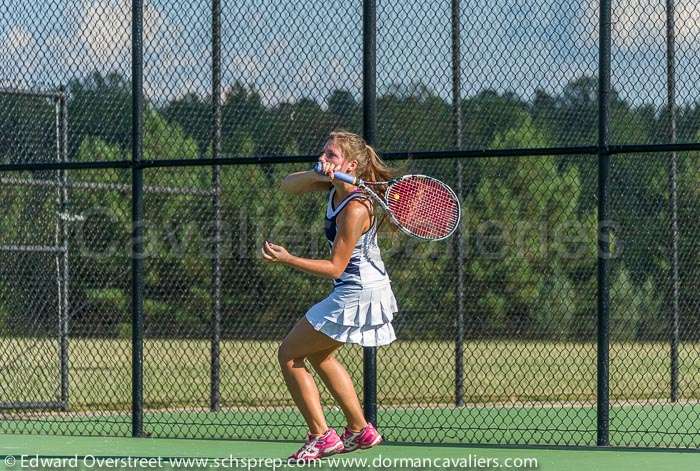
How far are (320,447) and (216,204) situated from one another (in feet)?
12.6

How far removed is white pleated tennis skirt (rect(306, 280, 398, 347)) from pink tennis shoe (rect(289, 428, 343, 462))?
19.0 inches

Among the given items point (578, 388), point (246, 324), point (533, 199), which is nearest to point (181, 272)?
point (246, 324)

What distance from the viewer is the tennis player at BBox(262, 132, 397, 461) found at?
21.8 feet

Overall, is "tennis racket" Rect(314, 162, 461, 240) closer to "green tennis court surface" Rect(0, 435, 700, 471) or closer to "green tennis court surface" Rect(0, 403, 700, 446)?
"green tennis court surface" Rect(0, 435, 700, 471)

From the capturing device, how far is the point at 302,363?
22.4 feet

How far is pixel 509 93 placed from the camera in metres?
11.7

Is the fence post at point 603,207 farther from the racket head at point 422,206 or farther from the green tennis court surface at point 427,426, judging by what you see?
the racket head at point 422,206

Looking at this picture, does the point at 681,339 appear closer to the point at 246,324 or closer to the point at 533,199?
the point at 246,324

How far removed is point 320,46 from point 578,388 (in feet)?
20.1

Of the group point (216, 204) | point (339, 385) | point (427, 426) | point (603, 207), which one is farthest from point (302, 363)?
point (216, 204)

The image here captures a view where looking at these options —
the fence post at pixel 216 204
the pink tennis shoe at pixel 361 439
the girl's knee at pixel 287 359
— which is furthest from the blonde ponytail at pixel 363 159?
the fence post at pixel 216 204

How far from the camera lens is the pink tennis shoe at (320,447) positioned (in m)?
6.73

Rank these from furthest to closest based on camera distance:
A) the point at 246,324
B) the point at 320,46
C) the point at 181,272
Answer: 1. the point at 181,272
2. the point at 246,324
3. the point at 320,46

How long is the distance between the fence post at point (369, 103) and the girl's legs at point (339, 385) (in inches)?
47.5
